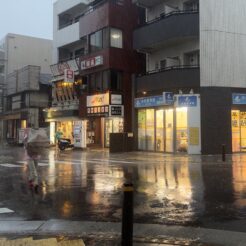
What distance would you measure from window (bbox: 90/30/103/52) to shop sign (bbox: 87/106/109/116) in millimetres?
4783

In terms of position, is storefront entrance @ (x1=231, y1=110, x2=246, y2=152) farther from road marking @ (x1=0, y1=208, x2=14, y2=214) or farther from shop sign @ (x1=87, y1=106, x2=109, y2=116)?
road marking @ (x1=0, y1=208, x2=14, y2=214)

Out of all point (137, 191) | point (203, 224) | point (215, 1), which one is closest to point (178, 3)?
point (215, 1)

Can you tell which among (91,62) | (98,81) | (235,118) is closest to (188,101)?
(235,118)

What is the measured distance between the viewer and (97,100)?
33969mm

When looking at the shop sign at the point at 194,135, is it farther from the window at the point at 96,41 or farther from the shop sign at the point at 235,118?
the window at the point at 96,41

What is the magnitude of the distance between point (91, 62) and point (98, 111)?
4.08 metres

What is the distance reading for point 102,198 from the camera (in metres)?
10.9

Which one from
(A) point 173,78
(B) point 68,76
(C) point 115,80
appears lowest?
(A) point 173,78

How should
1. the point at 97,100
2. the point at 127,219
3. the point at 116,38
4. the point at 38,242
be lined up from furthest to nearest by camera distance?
the point at 97,100 → the point at 116,38 → the point at 38,242 → the point at 127,219

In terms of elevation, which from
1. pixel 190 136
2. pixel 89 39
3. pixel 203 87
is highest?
pixel 89 39

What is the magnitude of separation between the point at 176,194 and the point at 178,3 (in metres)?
22.0

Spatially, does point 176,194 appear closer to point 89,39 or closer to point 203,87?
point 203,87

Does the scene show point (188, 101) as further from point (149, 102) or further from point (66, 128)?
point (66, 128)

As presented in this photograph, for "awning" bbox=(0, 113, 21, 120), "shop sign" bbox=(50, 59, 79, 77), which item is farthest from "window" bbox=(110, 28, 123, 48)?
"awning" bbox=(0, 113, 21, 120)
